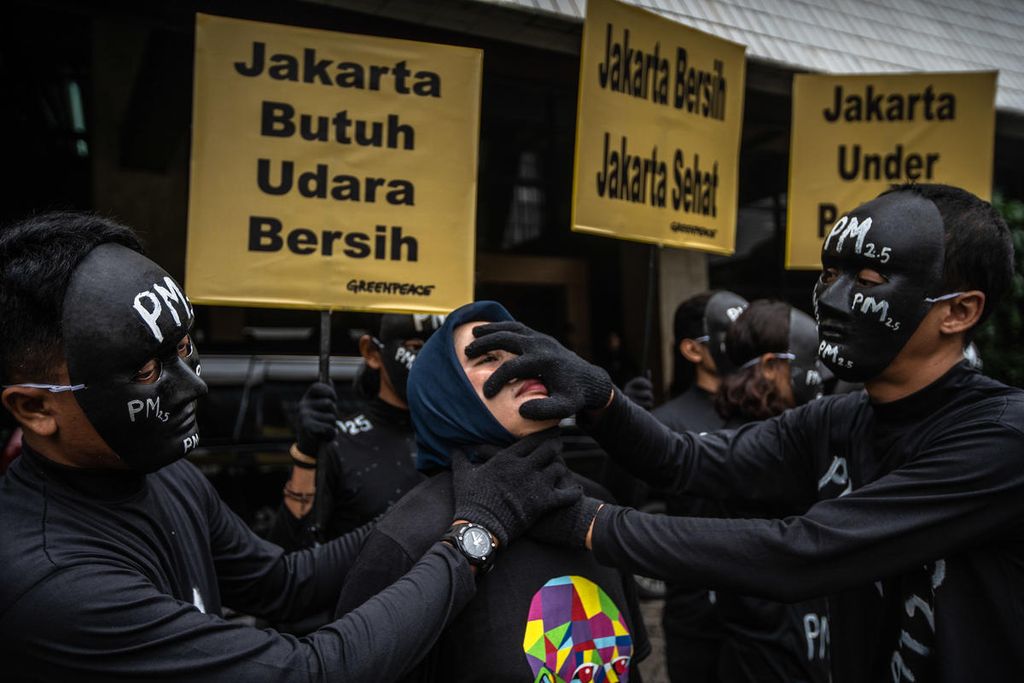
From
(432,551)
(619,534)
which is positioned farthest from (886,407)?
(432,551)

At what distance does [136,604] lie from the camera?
57.6 inches

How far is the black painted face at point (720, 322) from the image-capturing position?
3762 millimetres

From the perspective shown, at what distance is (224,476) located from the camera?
6059mm

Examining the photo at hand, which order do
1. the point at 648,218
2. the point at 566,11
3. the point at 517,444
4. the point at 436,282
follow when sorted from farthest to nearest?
the point at 566,11 → the point at 648,218 → the point at 436,282 → the point at 517,444

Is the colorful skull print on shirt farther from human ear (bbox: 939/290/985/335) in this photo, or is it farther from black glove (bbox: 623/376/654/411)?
black glove (bbox: 623/376/654/411)

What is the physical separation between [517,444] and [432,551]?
12.1 inches

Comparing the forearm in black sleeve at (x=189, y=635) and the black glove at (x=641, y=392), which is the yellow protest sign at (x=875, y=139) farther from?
the forearm in black sleeve at (x=189, y=635)

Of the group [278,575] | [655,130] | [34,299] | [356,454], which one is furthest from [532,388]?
[655,130]

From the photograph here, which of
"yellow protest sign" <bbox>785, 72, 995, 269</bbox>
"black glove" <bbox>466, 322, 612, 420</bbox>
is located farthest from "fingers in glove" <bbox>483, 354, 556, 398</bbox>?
"yellow protest sign" <bbox>785, 72, 995, 269</bbox>

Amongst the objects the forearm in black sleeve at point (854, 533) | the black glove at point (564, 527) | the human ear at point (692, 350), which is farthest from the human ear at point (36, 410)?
the human ear at point (692, 350)

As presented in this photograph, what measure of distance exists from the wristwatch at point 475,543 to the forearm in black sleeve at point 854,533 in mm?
289

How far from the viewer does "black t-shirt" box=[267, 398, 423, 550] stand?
2859 mm

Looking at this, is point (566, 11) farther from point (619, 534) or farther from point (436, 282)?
point (619, 534)

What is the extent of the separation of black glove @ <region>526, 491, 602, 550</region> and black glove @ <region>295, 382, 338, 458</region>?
45.1 inches
